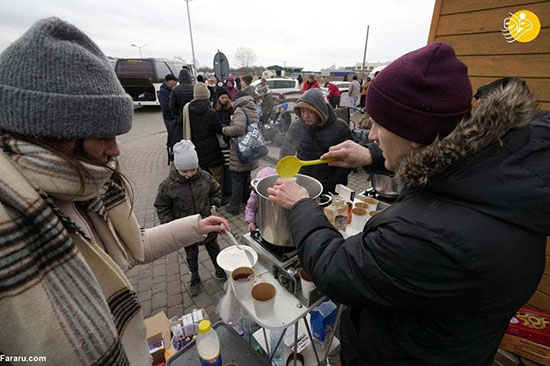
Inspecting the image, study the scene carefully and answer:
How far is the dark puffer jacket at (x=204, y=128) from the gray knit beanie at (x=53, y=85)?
3.49m

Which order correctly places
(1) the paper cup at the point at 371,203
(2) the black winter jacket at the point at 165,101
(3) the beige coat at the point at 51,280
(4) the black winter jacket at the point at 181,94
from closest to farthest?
(3) the beige coat at the point at 51,280
(1) the paper cup at the point at 371,203
(4) the black winter jacket at the point at 181,94
(2) the black winter jacket at the point at 165,101

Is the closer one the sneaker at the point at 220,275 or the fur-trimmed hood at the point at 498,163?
the fur-trimmed hood at the point at 498,163

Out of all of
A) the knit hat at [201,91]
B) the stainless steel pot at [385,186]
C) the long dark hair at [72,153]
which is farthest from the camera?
the knit hat at [201,91]

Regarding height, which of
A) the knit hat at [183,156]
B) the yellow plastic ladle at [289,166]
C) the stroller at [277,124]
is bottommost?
the stroller at [277,124]

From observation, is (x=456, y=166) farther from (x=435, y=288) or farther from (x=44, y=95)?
(x=44, y=95)

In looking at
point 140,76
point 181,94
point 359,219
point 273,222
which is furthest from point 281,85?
point 273,222

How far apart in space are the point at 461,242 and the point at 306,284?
83cm

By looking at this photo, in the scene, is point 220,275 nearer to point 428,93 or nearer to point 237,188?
point 237,188

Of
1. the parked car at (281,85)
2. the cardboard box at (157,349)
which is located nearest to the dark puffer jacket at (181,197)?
the cardboard box at (157,349)

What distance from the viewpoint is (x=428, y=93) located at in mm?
893

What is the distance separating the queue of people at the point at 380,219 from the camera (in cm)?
73

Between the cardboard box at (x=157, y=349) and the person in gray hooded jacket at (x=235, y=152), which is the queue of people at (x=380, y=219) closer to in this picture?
the cardboard box at (x=157, y=349)

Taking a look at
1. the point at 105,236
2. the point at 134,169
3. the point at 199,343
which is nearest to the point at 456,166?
the point at 105,236

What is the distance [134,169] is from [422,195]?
7711 millimetres
